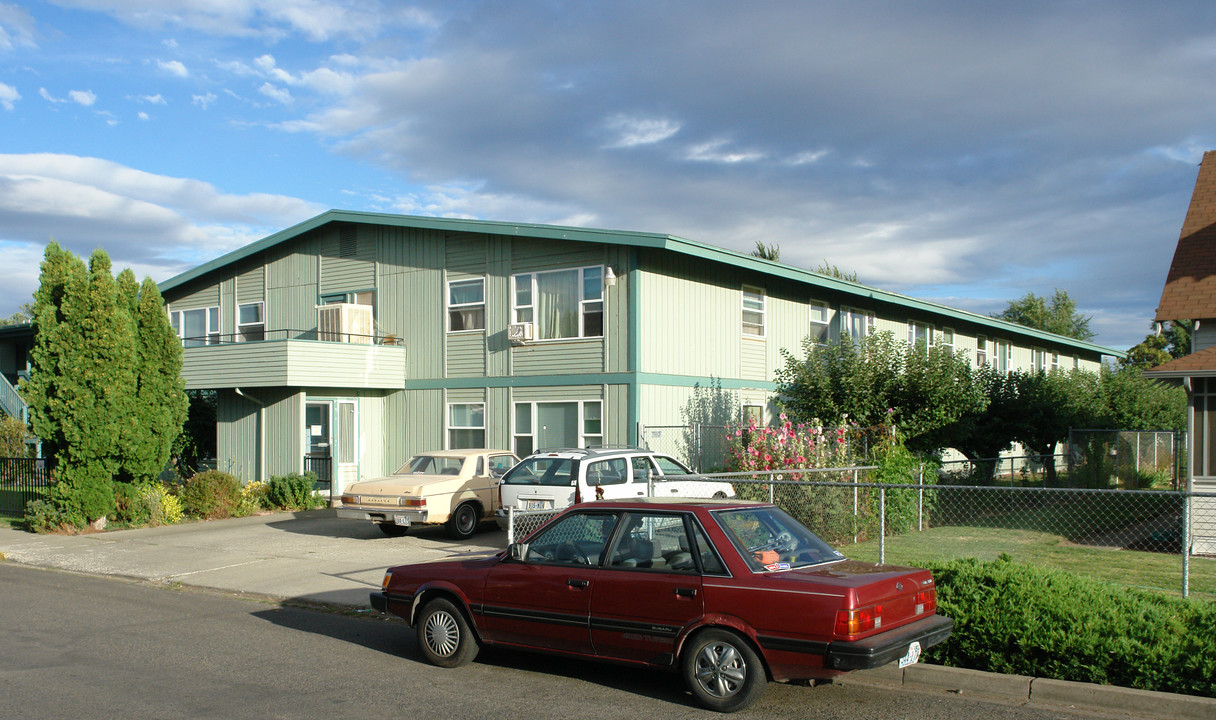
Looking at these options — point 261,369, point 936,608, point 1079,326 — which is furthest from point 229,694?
point 1079,326

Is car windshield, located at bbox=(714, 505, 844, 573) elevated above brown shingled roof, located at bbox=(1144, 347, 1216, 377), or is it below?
below

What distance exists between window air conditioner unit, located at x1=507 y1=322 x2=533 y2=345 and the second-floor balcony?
12.3ft

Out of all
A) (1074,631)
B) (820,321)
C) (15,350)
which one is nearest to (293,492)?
(820,321)

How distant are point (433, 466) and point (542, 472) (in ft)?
10.4

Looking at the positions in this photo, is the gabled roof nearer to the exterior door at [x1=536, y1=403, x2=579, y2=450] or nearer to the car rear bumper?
the exterior door at [x1=536, y1=403, x2=579, y2=450]

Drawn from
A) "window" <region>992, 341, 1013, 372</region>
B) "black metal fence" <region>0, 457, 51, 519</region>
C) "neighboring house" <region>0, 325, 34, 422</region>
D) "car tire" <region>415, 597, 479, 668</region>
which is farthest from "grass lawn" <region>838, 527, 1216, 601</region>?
"neighboring house" <region>0, 325, 34, 422</region>

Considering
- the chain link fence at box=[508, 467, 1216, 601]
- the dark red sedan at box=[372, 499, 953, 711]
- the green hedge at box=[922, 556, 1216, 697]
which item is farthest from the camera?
the chain link fence at box=[508, 467, 1216, 601]

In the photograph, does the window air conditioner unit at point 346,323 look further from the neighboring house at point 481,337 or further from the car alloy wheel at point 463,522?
the car alloy wheel at point 463,522

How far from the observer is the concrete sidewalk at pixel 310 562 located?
6840mm

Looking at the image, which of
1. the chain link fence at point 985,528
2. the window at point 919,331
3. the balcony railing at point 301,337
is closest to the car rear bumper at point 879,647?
the chain link fence at point 985,528

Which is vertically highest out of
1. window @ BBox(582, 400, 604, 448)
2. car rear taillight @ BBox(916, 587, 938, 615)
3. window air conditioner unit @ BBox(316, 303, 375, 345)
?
window air conditioner unit @ BBox(316, 303, 375, 345)

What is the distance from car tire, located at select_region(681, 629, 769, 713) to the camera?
6523 mm

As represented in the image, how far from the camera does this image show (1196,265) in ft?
54.4

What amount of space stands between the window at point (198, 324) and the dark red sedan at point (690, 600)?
21475 mm
